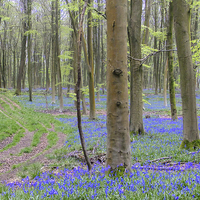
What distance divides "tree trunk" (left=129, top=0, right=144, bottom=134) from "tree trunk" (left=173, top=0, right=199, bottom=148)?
308 centimetres

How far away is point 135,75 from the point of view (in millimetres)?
9602

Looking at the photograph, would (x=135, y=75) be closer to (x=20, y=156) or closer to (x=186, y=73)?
(x=186, y=73)

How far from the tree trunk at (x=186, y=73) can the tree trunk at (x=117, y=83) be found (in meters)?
3.75

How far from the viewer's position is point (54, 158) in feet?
24.9

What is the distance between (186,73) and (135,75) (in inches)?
129

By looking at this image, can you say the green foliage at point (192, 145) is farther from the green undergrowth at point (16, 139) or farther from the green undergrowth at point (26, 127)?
the green undergrowth at point (16, 139)

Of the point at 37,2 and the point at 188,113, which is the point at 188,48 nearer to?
the point at 188,113

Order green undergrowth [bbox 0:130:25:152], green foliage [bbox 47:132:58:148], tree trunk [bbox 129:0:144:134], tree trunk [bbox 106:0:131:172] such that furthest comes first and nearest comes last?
green foliage [bbox 47:132:58:148] < green undergrowth [bbox 0:130:25:152] < tree trunk [bbox 129:0:144:134] < tree trunk [bbox 106:0:131:172]

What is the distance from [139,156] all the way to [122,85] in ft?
11.4

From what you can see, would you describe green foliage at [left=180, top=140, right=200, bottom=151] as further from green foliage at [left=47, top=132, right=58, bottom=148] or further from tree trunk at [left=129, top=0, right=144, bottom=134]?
green foliage at [left=47, top=132, right=58, bottom=148]

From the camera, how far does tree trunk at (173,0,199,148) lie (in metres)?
6.51

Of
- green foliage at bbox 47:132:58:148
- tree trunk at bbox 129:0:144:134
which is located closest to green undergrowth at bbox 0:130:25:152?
green foliage at bbox 47:132:58:148

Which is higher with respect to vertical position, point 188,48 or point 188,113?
point 188,48

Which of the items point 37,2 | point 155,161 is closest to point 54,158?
point 155,161
